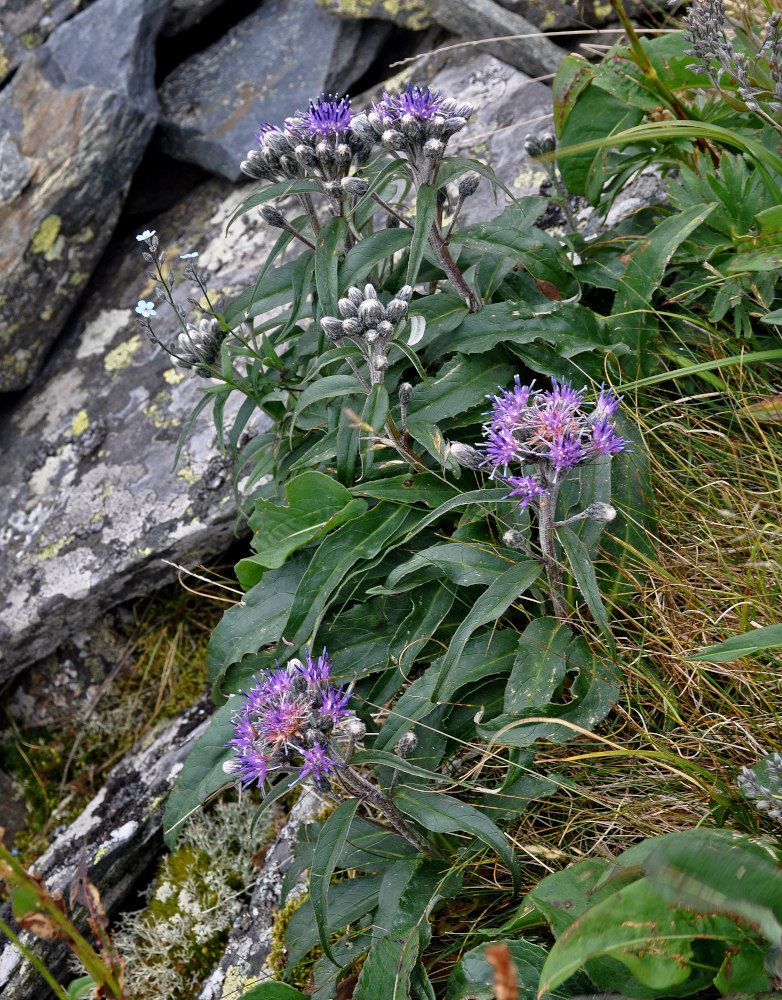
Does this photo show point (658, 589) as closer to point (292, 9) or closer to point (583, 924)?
point (583, 924)

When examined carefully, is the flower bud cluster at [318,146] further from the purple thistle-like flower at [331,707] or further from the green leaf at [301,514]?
the purple thistle-like flower at [331,707]

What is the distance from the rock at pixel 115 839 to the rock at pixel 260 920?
0.65 metres

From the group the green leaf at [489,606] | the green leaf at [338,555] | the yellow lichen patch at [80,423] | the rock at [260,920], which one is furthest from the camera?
the yellow lichen patch at [80,423]

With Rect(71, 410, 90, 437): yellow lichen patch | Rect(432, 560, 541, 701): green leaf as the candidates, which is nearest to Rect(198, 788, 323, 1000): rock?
Rect(432, 560, 541, 701): green leaf

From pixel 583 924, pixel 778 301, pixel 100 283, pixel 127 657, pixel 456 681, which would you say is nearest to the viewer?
pixel 583 924

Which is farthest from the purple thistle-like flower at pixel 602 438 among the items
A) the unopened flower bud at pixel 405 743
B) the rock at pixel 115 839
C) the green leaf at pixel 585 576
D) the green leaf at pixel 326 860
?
the rock at pixel 115 839

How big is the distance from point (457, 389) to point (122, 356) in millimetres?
2407

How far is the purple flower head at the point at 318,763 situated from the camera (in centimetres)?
195

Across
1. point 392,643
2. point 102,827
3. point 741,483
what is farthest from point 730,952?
point 102,827

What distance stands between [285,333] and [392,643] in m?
1.19

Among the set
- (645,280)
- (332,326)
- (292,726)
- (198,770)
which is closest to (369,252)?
(332,326)

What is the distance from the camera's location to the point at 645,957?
4.95ft

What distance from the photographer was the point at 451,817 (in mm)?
2078

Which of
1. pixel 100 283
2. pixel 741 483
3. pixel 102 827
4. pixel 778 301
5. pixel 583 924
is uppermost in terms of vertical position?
pixel 100 283
